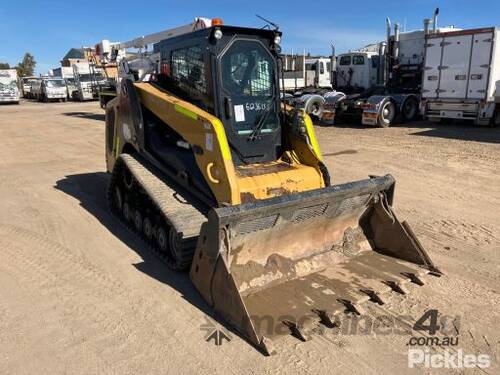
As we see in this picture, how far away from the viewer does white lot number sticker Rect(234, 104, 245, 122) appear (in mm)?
4668

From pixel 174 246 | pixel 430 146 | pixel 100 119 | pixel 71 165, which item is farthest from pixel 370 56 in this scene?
pixel 174 246

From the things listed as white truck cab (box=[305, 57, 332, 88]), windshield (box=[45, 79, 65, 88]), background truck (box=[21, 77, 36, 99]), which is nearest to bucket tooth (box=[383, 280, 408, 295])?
white truck cab (box=[305, 57, 332, 88])

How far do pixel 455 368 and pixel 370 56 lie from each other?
17.5m

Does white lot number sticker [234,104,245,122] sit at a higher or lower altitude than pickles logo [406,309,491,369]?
higher

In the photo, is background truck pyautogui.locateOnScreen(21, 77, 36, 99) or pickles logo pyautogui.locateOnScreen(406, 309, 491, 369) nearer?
pickles logo pyautogui.locateOnScreen(406, 309, 491, 369)

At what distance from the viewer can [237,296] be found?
3.35 metres

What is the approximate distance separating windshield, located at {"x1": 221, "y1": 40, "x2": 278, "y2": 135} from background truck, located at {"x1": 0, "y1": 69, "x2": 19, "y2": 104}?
34.5 meters

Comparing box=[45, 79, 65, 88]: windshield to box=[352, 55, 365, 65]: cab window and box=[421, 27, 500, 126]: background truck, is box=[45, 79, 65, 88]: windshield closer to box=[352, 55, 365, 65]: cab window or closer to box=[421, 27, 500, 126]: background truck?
box=[352, 55, 365, 65]: cab window

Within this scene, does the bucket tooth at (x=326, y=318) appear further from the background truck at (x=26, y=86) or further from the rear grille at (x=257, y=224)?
the background truck at (x=26, y=86)

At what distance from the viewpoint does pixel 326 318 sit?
3467mm

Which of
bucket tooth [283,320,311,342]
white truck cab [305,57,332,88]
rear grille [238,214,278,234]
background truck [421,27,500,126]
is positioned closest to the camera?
bucket tooth [283,320,311,342]

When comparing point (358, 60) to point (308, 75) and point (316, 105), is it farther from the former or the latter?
point (316, 105)

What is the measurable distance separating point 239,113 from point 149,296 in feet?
6.76

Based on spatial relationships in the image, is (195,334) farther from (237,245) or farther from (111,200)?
(111,200)
